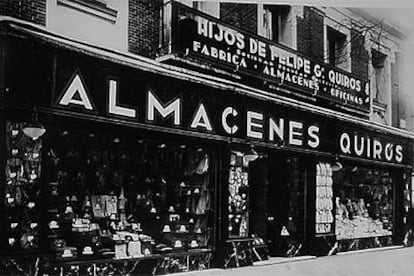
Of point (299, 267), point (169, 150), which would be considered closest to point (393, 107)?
point (299, 267)

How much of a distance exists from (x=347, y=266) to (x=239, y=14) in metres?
1.40

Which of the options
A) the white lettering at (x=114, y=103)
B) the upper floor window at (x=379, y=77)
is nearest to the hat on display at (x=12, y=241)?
the white lettering at (x=114, y=103)

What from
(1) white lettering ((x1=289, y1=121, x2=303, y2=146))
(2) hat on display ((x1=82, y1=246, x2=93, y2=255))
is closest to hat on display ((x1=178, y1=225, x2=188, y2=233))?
(2) hat on display ((x1=82, y1=246, x2=93, y2=255))

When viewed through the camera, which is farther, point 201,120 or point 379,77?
point 379,77

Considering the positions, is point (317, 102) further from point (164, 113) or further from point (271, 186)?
point (164, 113)

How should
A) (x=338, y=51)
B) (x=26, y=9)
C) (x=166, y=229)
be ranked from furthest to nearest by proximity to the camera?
(x=338, y=51) → (x=166, y=229) → (x=26, y=9)

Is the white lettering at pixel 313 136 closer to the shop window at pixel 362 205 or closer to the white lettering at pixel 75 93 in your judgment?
the shop window at pixel 362 205

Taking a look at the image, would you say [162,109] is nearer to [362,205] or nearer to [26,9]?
[26,9]

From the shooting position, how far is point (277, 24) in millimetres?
3453

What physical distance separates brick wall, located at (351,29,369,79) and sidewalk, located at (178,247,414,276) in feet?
3.36

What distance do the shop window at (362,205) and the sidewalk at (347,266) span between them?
0.32m

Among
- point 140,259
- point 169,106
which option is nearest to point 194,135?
point 169,106

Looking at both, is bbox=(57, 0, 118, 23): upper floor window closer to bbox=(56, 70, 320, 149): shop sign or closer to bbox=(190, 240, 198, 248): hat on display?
bbox=(56, 70, 320, 149): shop sign

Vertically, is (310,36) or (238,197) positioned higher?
(310,36)
